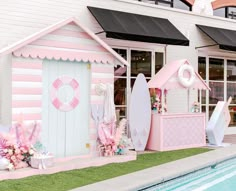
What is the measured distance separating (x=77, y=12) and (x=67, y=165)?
423cm

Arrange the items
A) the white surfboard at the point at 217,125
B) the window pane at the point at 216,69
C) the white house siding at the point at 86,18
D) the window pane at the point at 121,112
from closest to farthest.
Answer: the white house siding at the point at 86,18 → the white surfboard at the point at 217,125 → the window pane at the point at 121,112 → the window pane at the point at 216,69

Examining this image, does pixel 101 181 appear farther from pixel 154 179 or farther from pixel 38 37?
pixel 38 37

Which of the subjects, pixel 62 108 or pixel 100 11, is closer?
pixel 62 108

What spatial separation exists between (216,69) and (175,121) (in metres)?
4.49

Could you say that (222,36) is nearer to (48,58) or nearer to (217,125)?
(217,125)

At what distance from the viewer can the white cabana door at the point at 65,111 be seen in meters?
6.82

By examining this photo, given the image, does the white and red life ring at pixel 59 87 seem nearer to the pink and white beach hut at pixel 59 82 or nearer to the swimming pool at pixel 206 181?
the pink and white beach hut at pixel 59 82

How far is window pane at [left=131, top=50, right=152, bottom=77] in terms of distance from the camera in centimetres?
1059

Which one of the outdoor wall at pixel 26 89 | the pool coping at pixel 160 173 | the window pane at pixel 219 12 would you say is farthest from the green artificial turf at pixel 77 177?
the window pane at pixel 219 12

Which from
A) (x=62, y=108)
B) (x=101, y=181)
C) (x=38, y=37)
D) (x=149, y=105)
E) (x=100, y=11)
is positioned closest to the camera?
(x=101, y=181)

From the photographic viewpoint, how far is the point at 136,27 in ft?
31.6

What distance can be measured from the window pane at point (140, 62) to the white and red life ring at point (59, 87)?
3668 millimetres

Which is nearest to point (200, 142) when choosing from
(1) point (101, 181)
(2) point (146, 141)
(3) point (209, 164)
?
(2) point (146, 141)

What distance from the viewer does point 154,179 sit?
5836mm
